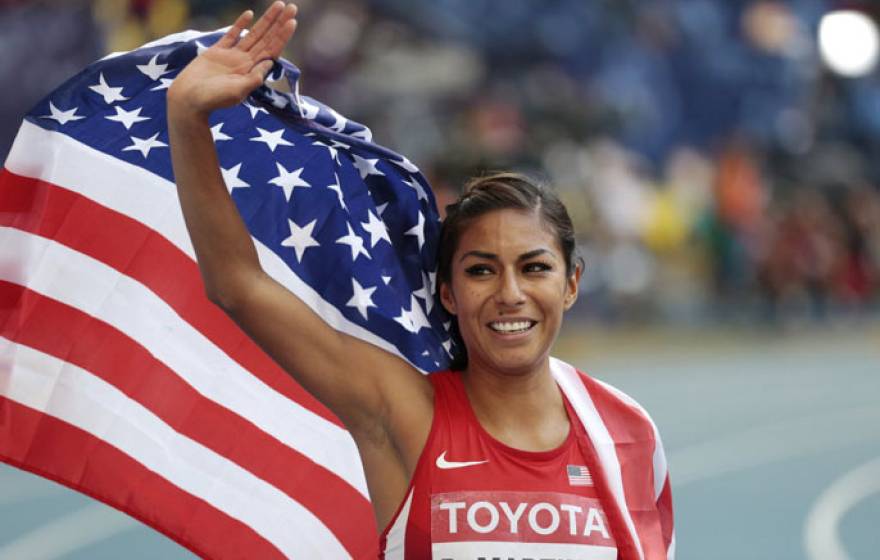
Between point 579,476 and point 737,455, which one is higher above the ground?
point 737,455

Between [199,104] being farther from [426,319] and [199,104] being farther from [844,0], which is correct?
[844,0]

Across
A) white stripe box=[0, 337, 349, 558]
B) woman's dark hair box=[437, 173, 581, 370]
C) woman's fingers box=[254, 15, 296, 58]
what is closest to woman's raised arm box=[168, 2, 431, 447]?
woman's fingers box=[254, 15, 296, 58]

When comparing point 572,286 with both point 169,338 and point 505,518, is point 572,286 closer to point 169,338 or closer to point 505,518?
point 505,518

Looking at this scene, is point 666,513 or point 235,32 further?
point 666,513

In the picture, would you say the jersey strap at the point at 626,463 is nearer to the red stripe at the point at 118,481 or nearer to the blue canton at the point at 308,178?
the blue canton at the point at 308,178

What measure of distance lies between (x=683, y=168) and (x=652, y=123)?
2.68 feet

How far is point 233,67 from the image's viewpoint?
3209mm

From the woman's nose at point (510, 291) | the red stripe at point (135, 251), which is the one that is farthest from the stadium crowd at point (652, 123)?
the woman's nose at point (510, 291)

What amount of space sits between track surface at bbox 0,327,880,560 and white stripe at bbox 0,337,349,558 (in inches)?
182

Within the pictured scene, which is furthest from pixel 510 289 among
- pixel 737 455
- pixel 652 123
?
pixel 652 123

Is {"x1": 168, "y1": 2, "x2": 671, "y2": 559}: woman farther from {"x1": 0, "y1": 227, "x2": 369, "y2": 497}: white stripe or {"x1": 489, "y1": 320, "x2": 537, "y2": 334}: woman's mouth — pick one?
{"x1": 0, "y1": 227, "x2": 369, "y2": 497}: white stripe

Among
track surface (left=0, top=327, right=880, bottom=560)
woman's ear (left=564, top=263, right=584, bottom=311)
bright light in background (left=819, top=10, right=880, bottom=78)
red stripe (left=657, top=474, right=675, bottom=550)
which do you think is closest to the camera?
woman's ear (left=564, top=263, right=584, bottom=311)

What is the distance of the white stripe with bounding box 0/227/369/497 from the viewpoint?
4172 mm

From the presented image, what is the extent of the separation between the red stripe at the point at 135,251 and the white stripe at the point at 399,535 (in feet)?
3.12
